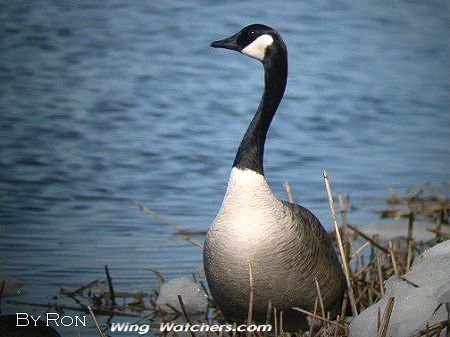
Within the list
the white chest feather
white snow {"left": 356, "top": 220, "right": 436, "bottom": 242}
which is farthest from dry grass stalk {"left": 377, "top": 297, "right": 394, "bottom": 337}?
white snow {"left": 356, "top": 220, "right": 436, "bottom": 242}

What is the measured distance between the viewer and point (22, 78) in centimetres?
1398

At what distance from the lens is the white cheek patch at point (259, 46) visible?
5.79 m

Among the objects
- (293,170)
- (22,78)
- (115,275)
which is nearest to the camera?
(115,275)

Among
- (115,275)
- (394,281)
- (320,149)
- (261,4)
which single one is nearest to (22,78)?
(320,149)

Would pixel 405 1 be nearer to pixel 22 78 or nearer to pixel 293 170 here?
pixel 22 78

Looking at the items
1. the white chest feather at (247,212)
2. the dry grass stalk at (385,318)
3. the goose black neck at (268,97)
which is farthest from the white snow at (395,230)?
the dry grass stalk at (385,318)

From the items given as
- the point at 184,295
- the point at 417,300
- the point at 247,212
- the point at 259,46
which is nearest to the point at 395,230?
the point at 184,295

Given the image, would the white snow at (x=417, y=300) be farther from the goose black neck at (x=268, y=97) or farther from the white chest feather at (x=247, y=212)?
the goose black neck at (x=268, y=97)

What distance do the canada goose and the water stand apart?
1.13 m

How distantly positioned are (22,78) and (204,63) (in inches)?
110

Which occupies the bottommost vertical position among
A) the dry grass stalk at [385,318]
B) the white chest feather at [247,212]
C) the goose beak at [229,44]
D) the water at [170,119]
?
the water at [170,119]

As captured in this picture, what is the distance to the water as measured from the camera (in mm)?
8367

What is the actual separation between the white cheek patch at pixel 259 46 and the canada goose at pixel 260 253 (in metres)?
0.38

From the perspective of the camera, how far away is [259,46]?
582 cm
